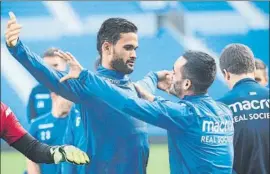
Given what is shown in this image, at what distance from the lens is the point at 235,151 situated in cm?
292

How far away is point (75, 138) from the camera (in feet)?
9.29

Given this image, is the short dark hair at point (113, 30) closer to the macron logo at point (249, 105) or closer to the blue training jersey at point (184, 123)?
the blue training jersey at point (184, 123)

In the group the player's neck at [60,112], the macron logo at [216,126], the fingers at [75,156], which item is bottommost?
the fingers at [75,156]

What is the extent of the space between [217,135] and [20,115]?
1535mm

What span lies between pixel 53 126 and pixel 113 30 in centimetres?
70

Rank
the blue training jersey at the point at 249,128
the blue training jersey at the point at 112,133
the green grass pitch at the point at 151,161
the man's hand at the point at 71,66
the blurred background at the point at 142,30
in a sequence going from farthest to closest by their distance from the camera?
the blurred background at the point at 142,30 → the green grass pitch at the point at 151,161 → the blue training jersey at the point at 249,128 → the blue training jersey at the point at 112,133 → the man's hand at the point at 71,66

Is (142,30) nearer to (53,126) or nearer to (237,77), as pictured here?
(53,126)

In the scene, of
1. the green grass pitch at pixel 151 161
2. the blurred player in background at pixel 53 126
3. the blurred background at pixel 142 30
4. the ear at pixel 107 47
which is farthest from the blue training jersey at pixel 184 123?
the blurred background at pixel 142 30

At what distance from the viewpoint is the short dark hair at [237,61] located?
9.64 ft

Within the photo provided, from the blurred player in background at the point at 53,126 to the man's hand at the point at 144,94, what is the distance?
1.55 feet

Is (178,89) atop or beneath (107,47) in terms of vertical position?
beneath

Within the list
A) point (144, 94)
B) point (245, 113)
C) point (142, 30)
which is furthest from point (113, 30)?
point (142, 30)

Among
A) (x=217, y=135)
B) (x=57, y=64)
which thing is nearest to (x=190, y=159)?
(x=217, y=135)

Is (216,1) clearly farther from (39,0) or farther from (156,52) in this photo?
(39,0)
